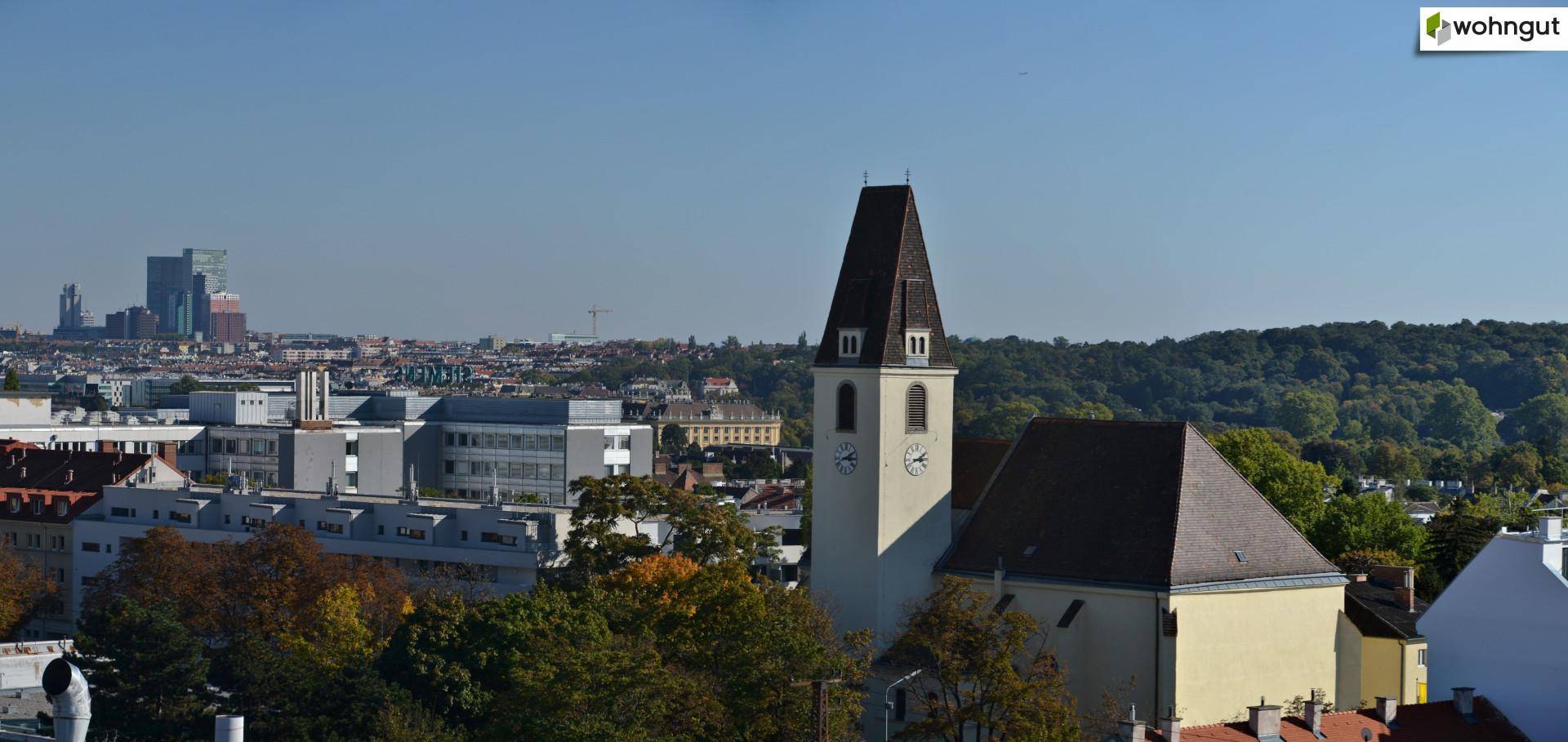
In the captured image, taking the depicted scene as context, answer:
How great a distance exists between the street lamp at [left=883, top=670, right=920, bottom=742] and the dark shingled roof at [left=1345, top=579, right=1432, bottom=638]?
13.1 meters

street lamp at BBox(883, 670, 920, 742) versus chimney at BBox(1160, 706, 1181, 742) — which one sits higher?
chimney at BBox(1160, 706, 1181, 742)

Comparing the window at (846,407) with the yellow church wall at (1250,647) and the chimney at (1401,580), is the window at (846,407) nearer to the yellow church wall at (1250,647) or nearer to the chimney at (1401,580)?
the yellow church wall at (1250,647)

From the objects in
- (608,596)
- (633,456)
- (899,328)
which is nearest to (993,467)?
(899,328)

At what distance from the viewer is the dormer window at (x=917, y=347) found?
2184 inches

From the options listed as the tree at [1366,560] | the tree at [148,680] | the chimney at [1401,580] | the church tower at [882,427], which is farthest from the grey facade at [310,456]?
the chimney at [1401,580]

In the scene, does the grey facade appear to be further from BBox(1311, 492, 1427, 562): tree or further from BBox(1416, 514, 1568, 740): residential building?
BBox(1416, 514, 1568, 740): residential building

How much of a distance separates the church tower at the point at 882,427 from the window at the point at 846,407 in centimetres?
3

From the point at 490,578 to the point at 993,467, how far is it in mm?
25569

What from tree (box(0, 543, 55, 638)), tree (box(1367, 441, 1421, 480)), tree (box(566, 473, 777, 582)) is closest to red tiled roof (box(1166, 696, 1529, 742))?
tree (box(566, 473, 777, 582))

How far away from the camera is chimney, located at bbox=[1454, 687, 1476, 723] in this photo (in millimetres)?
47188

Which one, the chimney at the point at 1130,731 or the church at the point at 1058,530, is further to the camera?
the church at the point at 1058,530

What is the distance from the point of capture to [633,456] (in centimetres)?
12656

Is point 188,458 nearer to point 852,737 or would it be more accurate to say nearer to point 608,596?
point 608,596

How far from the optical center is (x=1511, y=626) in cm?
5581
